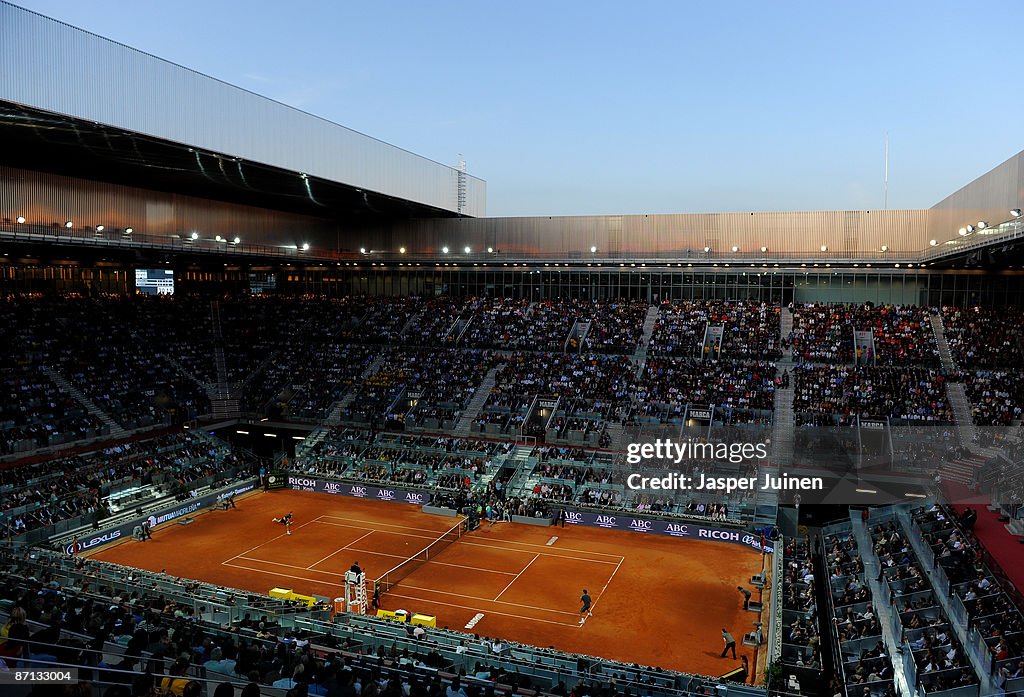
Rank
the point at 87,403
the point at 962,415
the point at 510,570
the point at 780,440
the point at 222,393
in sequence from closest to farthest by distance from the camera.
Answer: the point at 510,570, the point at 962,415, the point at 780,440, the point at 87,403, the point at 222,393

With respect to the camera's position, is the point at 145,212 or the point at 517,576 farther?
the point at 145,212

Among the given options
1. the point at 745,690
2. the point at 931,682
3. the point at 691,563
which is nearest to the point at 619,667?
the point at 745,690

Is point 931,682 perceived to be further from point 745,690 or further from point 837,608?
point 837,608

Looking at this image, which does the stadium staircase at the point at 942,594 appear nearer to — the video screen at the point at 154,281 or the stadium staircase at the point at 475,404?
the stadium staircase at the point at 475,404

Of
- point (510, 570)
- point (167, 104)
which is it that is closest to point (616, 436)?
point (510, 570)

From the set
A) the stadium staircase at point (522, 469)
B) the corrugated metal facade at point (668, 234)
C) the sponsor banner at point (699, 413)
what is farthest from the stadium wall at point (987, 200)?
the stadium staircase at point (522, 469)

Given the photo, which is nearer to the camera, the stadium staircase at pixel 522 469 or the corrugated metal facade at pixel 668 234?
the stadium staircase at pixel 522 469

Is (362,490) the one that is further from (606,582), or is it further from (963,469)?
(963,469)
